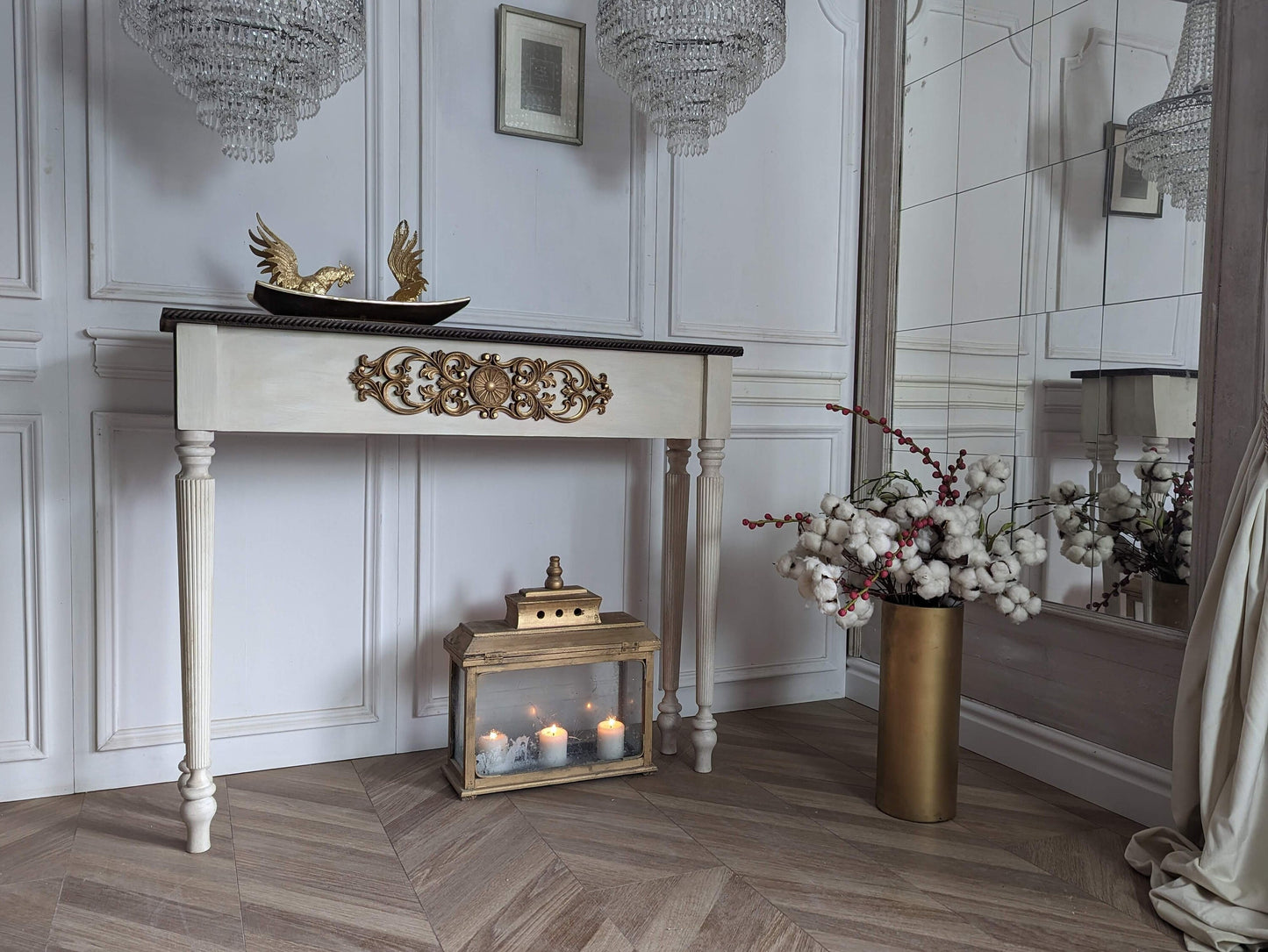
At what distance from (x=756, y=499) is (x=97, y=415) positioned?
1.58m

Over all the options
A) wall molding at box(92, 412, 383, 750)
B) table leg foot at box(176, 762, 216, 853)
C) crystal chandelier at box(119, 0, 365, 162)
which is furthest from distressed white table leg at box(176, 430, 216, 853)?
crystal chandelier at box(119, 0, 365, 162)

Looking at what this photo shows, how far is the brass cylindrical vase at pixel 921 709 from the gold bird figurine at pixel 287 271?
1.29 metres

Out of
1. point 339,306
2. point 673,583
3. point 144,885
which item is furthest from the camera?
point 673,583

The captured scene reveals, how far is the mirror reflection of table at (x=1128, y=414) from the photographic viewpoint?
70.4 inches

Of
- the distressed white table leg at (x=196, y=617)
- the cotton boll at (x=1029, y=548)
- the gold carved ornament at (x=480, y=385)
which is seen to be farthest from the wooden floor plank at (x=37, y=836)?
the cotton boll at (x=1029, y=548)

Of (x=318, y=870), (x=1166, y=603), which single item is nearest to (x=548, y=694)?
(x=318, y=870)

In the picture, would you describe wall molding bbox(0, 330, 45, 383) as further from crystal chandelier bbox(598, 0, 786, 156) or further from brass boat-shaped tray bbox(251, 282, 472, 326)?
crystal chandelier bbox(598, 0, 786, 156)

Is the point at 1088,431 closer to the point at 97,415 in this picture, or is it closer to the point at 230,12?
the point at 230,12

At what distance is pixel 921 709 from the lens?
5.93 feet

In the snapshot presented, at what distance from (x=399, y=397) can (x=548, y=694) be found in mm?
699

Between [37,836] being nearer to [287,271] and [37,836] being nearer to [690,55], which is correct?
[287,271]

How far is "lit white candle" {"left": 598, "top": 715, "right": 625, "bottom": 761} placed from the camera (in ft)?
6.61

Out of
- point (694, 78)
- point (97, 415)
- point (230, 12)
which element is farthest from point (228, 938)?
point (694, 78)

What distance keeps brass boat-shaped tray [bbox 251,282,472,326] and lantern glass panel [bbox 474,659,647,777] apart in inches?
29.1
